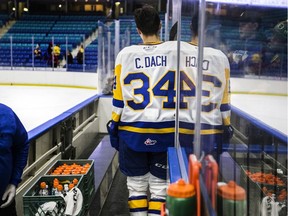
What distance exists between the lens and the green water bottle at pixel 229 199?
2.39ft

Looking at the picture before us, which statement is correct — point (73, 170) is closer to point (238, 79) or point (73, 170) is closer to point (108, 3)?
point (238, 79)

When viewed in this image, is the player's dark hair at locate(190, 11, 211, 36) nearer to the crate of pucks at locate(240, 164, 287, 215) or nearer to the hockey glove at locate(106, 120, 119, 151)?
the crate of pucks at locate(240, 164, 287, 215)

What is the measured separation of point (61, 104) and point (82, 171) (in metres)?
4.13

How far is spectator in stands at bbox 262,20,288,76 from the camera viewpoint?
62 centimetres

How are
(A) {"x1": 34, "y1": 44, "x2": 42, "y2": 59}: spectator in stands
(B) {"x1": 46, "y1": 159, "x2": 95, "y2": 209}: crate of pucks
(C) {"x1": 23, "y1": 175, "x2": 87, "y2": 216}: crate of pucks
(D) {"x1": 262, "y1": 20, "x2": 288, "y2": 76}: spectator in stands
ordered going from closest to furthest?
(D) {"x1": 262, "y1": 20, "x2": 288, "y2": 76}: spectator in stands
(C) {"x1": 23, "y1": 175, "x2": 87, "y2": 216}: crate of pucks
(B) {"x1": 46, "y1": 159, "x2": 95, "y2": 209}: crate of pucks
(A) {"x1": 34, "y1": 44, "x2": 42, "y2": 59}: spectator in stands

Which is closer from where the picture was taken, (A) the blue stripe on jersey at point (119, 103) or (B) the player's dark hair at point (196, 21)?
(B) the player's dark hair at point (196, 21)

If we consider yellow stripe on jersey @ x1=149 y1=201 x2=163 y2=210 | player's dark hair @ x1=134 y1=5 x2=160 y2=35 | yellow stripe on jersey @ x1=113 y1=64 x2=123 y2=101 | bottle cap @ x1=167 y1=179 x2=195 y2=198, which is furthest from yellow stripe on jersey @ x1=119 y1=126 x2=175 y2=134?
bottle cap @ x1=167 y1=179 x2=195 y2=198

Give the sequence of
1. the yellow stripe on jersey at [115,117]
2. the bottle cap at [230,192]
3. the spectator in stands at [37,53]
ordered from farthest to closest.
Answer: the spectator in stands at [37,53]
the yellow stripe on jersey at [115,117]
the bottle cap at [230,192]

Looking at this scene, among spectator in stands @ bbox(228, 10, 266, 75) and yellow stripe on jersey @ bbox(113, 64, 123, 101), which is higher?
spectator in stands @ bbox(228, 10, 266, 75)

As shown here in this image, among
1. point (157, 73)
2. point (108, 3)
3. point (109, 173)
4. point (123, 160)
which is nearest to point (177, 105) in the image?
Answer: point (157, 73)

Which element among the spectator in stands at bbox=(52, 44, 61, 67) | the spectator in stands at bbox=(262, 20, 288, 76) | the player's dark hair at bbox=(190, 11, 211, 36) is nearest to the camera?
the spectator in stands at bbox=(262, 20, 288, 76)

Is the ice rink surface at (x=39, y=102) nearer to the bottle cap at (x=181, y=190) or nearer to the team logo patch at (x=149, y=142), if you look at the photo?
the team logo patch at (x=149, y=142)

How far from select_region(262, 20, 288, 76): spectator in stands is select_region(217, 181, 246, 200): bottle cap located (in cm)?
21

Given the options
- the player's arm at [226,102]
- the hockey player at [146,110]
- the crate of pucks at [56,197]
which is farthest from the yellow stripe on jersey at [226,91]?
the crate of pucks at [56,197]
